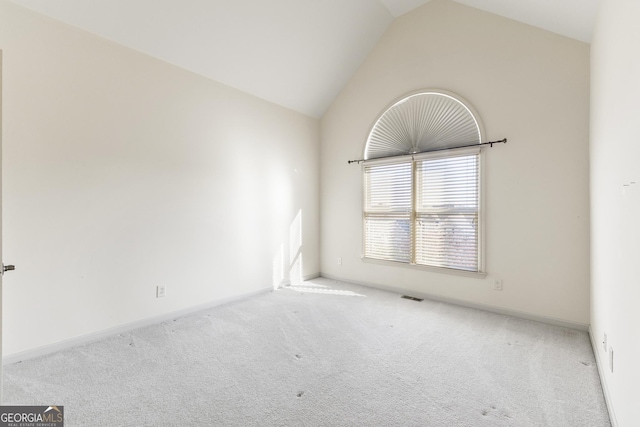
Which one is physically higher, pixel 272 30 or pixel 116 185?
pixel 272 30

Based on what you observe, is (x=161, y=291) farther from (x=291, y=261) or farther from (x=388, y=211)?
(x=388, y=211)

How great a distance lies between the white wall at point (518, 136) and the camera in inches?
111

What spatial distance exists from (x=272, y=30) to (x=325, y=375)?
3463 mm

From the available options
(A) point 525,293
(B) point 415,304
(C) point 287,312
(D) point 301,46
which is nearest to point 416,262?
(B) point 415,304

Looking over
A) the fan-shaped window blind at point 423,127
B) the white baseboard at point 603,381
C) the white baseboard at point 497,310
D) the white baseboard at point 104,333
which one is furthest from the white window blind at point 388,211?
the white baseboard at point 104,333

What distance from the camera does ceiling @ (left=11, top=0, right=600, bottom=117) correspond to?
8.25 ft

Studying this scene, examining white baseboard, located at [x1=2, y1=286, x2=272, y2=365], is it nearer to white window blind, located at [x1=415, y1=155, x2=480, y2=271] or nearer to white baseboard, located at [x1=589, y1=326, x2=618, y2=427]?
white window blind, located at [x1=415, y1=155, x2=480, y2=271]

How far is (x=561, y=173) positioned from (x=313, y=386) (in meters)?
3.03

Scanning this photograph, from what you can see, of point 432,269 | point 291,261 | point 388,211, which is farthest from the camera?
point 291,261

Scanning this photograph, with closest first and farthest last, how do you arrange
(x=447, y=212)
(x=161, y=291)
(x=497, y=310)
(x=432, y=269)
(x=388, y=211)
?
1. (x=161, y=291)
2. (x=497, y=310)
3. (x=447, y=212)
4. (x=432, y=269)
5. (x=388, y=211)

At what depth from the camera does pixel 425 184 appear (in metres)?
3.80

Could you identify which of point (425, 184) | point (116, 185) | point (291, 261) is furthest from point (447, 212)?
point (116, 185)

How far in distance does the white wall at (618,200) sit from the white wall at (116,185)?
3.42 meters

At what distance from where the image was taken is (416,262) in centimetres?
389
